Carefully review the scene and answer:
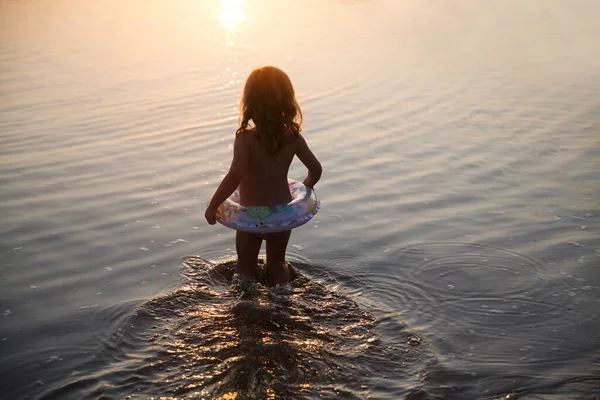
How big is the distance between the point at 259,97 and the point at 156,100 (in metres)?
5.90

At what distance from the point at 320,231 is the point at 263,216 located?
1.58 metres

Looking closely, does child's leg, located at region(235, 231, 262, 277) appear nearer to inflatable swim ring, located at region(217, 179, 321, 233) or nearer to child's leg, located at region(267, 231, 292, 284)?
child's leg, located at region(267, 231, 292, 284)

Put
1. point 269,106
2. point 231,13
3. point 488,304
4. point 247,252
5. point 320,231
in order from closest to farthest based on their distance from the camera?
point 269,106, point 488,304, point 247,252, point 320,231, point 231,13

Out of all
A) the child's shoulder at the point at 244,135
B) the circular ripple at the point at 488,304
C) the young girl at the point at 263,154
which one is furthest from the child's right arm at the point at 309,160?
the circular ripple at the point at 488,304

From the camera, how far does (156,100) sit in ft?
35.7

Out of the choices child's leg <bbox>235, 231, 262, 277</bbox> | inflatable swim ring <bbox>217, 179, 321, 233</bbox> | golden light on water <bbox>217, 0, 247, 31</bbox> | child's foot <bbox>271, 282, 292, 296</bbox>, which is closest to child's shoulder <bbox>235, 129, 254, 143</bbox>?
inflatable swim ring <bbox>217, 179, 321, 233</bbox>

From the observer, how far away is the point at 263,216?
214 inches

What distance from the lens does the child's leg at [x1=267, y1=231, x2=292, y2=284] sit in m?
5.69

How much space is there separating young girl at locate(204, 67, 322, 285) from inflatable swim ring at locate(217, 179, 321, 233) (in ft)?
0.28

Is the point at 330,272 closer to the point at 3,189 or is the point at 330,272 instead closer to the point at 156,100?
the point at 3,189

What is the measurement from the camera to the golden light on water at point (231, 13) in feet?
55.7

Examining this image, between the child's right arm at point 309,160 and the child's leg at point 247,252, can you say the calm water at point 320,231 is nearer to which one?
the child's leg at point 247,252

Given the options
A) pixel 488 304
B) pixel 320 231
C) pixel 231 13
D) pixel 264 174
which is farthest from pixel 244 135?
pixel 231 13

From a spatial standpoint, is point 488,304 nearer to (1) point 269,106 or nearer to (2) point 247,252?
(2) point 247,252
